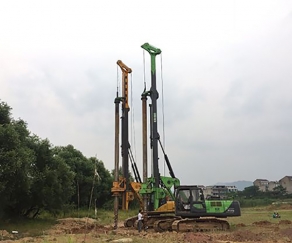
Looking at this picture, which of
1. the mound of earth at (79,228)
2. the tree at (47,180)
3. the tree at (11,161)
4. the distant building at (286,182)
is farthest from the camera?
the distant building at (286,182)

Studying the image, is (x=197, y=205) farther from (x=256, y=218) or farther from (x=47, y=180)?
(x=256, y=218)

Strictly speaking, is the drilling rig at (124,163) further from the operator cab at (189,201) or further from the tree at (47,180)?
the tree at (47,180)

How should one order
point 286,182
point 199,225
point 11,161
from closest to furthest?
point 199,225
point 11,161
point 286,182

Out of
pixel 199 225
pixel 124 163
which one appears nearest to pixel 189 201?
pixel 199 225

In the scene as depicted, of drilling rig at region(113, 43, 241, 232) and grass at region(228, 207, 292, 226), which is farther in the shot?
grass at region(228, 207, 292, 226)

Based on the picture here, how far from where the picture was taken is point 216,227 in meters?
21.8

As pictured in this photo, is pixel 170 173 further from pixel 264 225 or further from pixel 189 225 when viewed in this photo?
pixel 264 225

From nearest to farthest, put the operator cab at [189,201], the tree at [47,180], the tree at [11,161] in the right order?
the operator cab at [189,201]
the tree at [11,161]
the tree at [47,180]

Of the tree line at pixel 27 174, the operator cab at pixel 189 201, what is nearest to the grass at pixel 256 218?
the operator cab at pixel 189 201

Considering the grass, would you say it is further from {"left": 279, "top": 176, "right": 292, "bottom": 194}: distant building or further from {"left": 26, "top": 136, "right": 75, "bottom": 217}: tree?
{"left": 279, "top": 176, "right": 292, "bottom": 194}: distant building

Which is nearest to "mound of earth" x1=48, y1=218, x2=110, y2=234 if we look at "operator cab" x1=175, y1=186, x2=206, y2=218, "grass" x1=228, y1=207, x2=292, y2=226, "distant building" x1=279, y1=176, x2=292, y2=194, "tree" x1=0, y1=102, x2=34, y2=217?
"tree" x1=0, y1=102, x2=34, y2=217

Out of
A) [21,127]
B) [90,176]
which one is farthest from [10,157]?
[90,176]

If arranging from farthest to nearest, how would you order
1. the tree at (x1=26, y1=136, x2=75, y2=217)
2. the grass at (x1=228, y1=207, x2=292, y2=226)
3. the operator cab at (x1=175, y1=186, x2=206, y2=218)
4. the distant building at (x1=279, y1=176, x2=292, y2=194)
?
the distant building at (x1=279, y1=176, x2=292, y2=194)
the tree at (x1=26, y1=136, x2=75, y2=217)
the grass at (x1=228, y1=207, x2=292, y2=226)
the operator cab at (x1=175, y1=186, x2=206, y2=218)

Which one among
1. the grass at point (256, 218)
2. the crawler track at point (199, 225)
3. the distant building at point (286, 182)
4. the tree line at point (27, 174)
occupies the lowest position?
the crawler track at point (199, 225)
